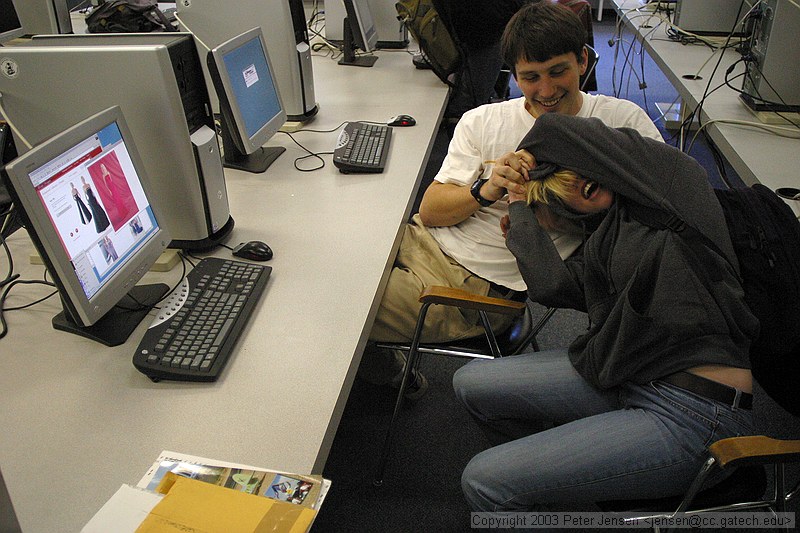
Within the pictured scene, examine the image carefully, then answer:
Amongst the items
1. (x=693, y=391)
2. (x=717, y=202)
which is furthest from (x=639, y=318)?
(x=717, y=202)

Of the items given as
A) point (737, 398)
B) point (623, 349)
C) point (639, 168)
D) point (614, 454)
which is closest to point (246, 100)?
point (639, 168)

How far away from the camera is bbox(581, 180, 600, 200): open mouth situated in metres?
1.51

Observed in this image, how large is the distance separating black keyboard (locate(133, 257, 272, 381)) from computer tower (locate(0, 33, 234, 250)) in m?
0.16

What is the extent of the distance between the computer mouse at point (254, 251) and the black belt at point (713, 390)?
94cm

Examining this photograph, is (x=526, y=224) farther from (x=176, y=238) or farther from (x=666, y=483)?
(x=176, y=238)

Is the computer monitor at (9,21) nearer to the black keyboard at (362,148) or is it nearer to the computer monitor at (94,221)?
the black keyboard at (362,148)

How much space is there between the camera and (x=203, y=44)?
232 cm

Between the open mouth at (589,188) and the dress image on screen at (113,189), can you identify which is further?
the open mouth at (589,188)

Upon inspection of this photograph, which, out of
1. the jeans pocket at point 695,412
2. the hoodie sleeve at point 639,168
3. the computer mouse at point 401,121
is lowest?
the jeans pocket at point 695,412

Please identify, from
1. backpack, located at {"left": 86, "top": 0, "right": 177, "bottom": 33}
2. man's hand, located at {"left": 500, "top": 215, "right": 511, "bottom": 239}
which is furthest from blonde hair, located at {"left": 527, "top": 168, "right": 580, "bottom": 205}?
backpack, located at {"left": 86, "top": 0, "right": 177, "bottom": 33}

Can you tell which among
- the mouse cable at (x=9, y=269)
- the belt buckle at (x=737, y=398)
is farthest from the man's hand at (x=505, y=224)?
the mouse cable at (x=9, y=269)

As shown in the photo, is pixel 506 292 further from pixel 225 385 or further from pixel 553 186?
pixel 225 385

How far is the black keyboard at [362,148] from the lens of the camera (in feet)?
6.87

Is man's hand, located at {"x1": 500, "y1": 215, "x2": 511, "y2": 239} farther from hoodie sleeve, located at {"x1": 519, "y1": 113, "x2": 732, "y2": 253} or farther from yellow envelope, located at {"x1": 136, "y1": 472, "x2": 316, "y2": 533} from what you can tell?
yellow envelope, located at {"x1": 136, "y1": 472, "x2": 316, "y2": 533}
